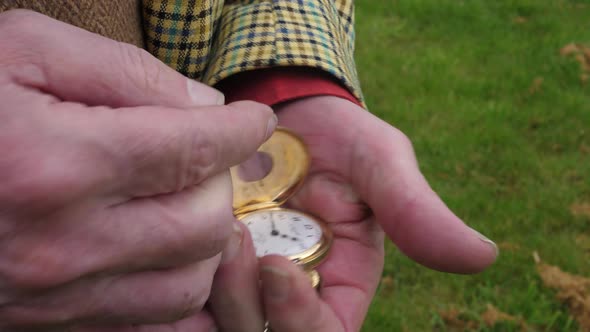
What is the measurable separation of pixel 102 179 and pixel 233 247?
39 cm

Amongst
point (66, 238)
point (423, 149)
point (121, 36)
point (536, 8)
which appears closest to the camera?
point (66, 238)

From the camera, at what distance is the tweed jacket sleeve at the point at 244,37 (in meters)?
1.37

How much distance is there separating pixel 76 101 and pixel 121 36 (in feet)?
1.23

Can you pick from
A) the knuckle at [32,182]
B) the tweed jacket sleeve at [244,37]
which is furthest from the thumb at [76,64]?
the tweed jacket sleeve at [244,37]

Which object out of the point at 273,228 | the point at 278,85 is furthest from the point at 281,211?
the point at 278,85

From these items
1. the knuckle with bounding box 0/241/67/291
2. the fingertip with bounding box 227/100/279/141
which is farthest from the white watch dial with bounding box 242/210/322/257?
the knuckle with bounding box 0/241/67/291

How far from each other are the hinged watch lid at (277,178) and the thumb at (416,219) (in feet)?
0.74

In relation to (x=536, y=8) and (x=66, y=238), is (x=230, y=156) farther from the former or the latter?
(x=536, y=8)

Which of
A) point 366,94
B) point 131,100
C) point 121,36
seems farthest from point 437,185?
point 131,100

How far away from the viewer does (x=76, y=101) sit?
0.87 meters

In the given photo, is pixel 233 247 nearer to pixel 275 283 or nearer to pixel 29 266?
pixel 275 283

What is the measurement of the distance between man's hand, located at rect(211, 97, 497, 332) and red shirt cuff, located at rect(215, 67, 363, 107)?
0.11 ft

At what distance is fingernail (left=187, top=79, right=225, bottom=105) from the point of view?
998 millimetres

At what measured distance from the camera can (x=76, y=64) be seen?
0.85 meters
